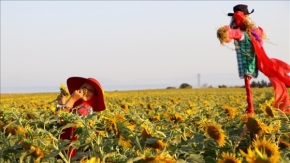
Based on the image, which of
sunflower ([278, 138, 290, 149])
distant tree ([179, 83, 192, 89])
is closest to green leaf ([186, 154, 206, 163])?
sunflower ([278, 138, 290, 149])

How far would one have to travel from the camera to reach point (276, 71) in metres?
4.73

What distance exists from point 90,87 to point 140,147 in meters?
1.92

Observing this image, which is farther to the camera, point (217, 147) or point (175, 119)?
point (175, 119)

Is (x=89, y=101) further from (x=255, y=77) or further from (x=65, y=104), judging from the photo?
(x=255, y=77)

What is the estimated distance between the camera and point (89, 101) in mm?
4188

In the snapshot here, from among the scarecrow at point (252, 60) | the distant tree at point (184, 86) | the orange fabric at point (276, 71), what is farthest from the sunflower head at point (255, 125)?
the distant tree at point (184, 86)

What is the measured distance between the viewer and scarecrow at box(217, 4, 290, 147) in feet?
15.2

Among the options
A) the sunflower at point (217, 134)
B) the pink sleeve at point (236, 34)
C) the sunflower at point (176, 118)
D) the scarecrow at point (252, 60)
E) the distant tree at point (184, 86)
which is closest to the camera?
the sunflower at point (217, 134)

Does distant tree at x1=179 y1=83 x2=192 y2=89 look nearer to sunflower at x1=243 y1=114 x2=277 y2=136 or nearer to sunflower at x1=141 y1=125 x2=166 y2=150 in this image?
sunflower at x1=243 y1=114 x2=277 y2=136

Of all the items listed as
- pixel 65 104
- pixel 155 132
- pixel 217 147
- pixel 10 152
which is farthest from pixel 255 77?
pixel 10 152

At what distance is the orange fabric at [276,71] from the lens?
467 centimetres

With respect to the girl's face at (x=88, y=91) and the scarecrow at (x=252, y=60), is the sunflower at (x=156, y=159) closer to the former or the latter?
the girl's face at (x=88, y=91)

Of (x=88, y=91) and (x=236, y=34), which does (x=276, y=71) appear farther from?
(x=88, y=91)

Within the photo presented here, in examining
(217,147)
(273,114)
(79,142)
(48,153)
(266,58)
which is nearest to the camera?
(48,153)
